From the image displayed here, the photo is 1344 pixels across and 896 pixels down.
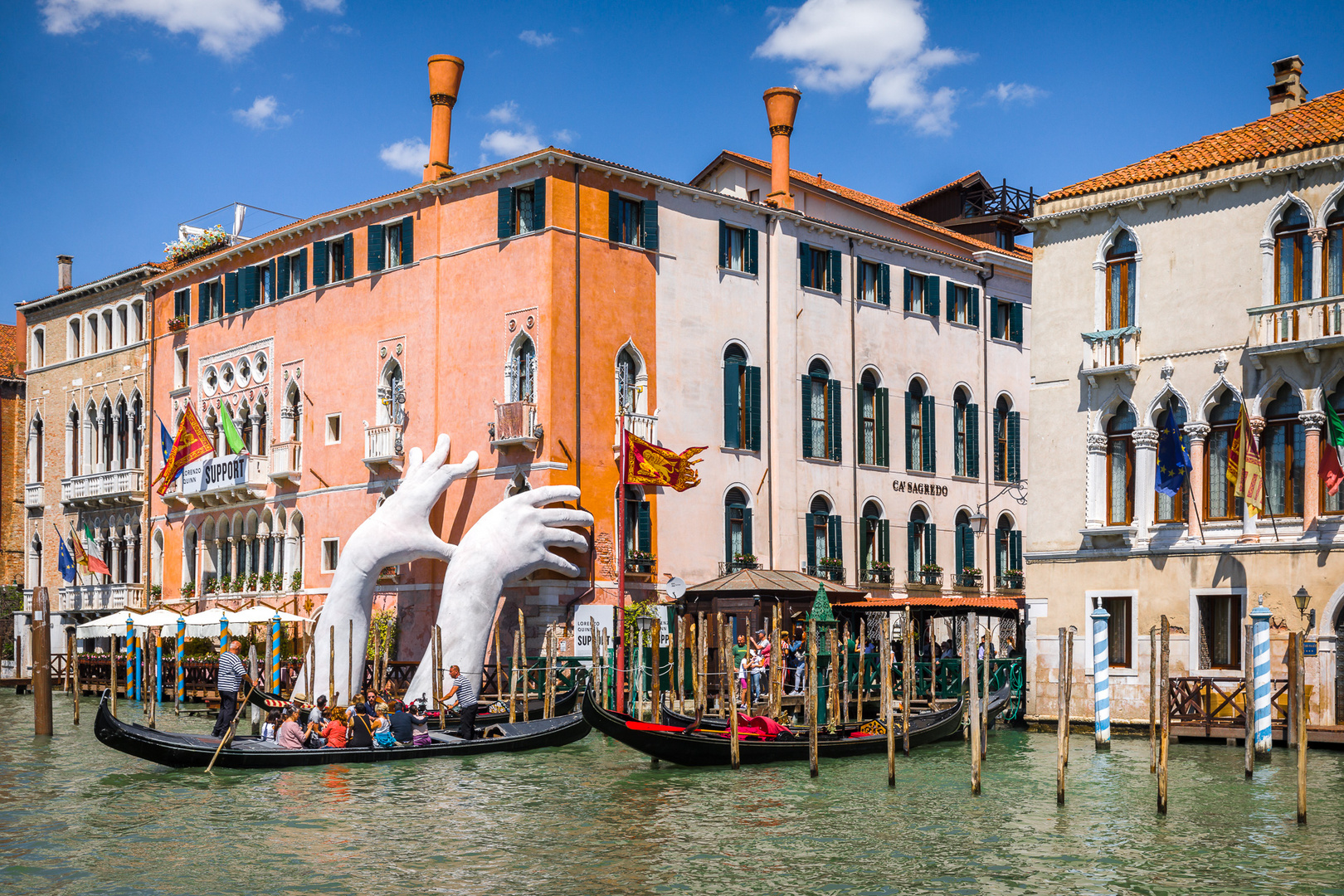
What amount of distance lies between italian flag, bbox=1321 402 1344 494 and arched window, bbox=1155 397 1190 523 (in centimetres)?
202

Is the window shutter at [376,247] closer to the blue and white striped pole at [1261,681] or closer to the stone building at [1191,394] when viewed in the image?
the stone building at [1191,394]

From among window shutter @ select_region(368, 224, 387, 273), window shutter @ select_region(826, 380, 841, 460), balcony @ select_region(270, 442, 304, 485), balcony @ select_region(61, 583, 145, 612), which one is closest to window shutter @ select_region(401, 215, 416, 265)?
window shutter @ select_region(368, 224, 387, 273)

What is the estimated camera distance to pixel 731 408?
109 feet

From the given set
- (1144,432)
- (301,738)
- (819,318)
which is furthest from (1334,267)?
(301,738)

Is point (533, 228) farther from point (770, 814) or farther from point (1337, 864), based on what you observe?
point (1337, 864)

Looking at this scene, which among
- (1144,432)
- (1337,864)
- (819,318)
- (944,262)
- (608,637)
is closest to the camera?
(1337,864)

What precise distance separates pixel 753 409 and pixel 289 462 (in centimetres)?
1091

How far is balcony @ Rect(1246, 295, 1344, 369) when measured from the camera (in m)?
22.6

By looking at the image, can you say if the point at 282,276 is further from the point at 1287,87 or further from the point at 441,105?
the point at 1287,87

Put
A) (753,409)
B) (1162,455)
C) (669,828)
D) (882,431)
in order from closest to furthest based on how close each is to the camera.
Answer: (669,828), (1162,455), (753,409), (882,431)

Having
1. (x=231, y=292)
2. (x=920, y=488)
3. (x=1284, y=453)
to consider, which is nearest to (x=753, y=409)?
(x=920, y=488)

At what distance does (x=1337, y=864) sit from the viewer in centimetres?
1458

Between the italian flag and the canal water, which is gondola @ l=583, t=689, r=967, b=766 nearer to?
the canal water

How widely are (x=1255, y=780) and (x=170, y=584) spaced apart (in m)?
29.1
